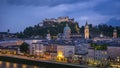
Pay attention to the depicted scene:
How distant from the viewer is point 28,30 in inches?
1873

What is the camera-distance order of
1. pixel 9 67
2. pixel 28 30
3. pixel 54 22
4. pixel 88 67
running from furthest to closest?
pixel 54 22 < pixel 28 30 < pixel 9 67 < pixel 88 67

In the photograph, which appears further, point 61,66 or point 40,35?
point 40,35

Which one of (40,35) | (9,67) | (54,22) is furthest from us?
(54,22)

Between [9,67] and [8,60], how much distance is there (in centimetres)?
507

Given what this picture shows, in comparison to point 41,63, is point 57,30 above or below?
above

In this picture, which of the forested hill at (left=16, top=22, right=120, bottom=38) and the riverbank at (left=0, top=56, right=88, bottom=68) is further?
the forested hill at (left=16, top=22, right=120, bottom=38)

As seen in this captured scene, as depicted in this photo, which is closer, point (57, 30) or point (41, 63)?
point (41, 63)

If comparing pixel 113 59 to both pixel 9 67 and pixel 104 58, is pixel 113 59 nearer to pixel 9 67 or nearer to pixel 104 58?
pixel 104 58

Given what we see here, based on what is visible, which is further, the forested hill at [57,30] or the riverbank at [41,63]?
the forested hill at [57,30]

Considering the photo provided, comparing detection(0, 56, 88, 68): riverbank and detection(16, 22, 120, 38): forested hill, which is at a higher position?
detection(16, 22, 120, 38): forested hill

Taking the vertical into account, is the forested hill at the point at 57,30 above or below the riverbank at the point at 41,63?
above

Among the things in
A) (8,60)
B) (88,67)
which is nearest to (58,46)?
(8,60)

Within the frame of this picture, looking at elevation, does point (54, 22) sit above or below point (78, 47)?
above

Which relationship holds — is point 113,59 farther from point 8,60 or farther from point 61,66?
point 8,60
